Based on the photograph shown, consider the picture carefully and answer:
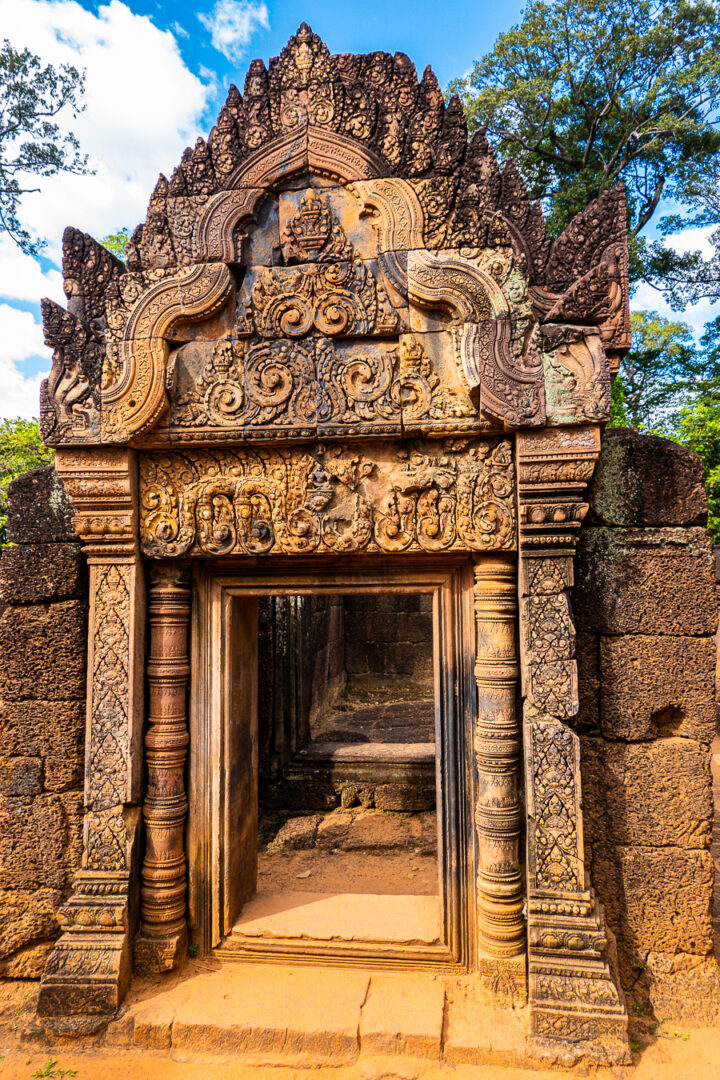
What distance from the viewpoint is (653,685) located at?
3275mm

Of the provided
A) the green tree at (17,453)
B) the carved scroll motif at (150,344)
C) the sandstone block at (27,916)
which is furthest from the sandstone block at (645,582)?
the green tree at (17,453)

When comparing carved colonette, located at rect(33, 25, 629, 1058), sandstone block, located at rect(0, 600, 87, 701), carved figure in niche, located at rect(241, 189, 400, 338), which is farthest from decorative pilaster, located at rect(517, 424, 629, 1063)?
sandstone block, located at rect(0, 600, 87, 701)

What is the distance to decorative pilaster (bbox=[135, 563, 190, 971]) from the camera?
3.39 m

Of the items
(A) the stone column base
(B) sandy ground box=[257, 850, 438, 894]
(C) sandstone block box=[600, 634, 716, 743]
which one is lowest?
(B) sandy ground box=[257, 850, 438, 894]

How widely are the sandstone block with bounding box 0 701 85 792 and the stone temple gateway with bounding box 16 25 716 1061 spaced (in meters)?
0.20

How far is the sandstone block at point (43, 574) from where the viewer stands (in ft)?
11.5

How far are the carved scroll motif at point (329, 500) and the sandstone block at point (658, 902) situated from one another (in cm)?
183

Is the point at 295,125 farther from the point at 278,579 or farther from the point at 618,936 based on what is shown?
the point at 618,936

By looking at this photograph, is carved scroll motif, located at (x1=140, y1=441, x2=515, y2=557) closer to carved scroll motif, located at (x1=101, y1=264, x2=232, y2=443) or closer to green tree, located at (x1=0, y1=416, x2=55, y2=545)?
carved scroll motif, located at (x1=101, y1=264, x2=232, y2=443)

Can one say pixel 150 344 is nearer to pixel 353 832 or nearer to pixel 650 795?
pixel 650 795

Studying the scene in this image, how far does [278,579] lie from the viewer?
364 cm

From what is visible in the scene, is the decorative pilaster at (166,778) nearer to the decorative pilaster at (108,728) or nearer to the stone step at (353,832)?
the decorative pilaster at (108,728)

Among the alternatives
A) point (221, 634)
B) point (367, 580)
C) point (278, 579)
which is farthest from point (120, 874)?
point (367, 580)

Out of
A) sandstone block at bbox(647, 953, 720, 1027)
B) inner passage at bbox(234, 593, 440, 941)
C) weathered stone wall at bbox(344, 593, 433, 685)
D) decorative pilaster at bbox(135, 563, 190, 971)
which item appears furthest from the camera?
weathered stone wall at bbox(344, 593, 433, 685)
